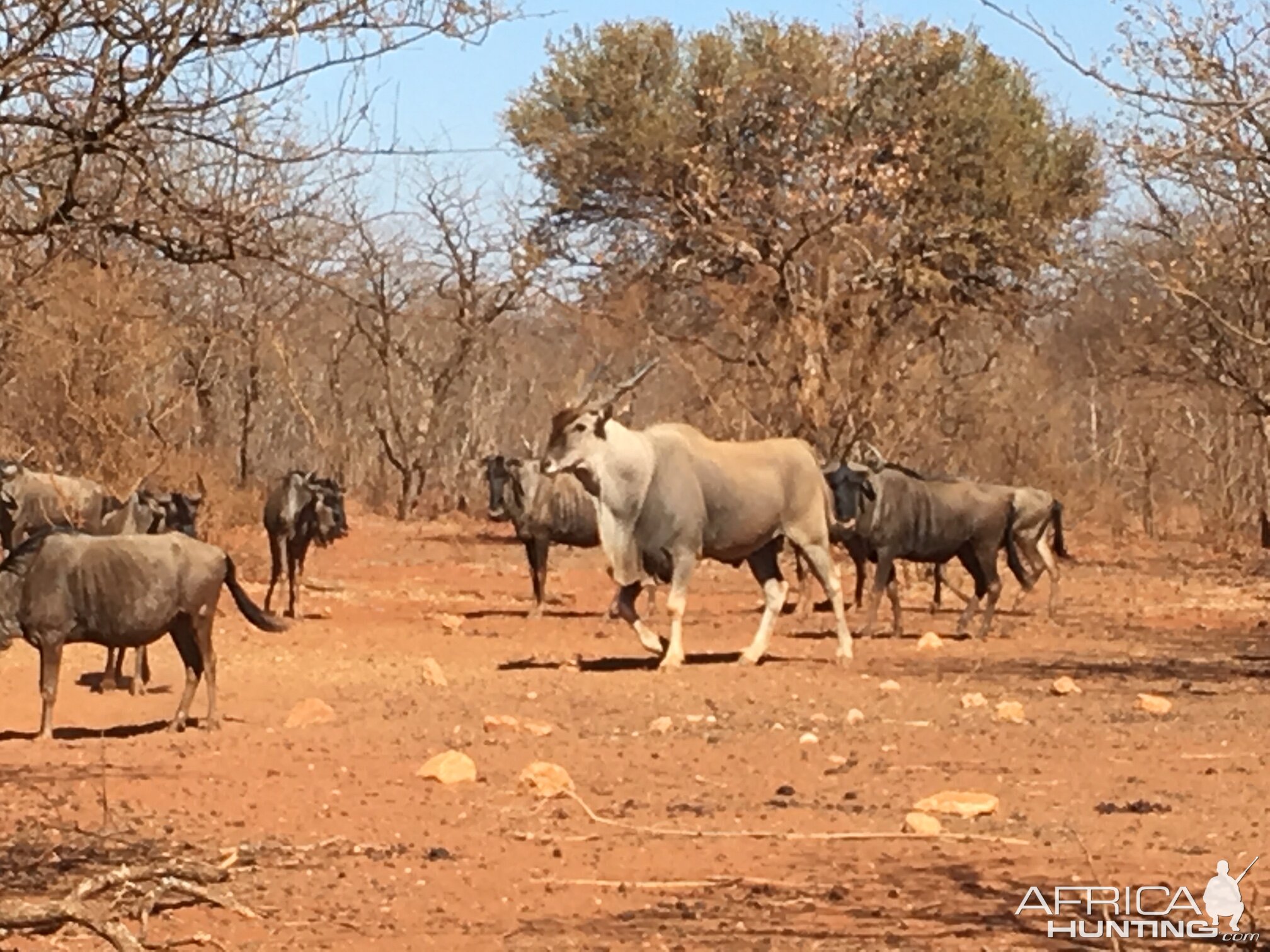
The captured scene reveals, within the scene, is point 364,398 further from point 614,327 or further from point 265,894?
point 265,894

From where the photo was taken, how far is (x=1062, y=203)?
3738 cm

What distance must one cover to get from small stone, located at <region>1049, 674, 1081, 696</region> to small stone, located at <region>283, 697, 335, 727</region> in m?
4.87

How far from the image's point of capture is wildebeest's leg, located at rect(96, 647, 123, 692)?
16.2 metres

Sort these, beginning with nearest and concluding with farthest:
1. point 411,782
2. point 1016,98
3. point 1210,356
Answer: point 411,782 → point 1210,356 → point 1016,98

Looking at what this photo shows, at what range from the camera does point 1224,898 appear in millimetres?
7488

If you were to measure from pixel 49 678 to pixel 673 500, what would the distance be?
5.46m

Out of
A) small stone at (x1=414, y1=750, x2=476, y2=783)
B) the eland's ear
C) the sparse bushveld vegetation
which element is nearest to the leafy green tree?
the sparse bushveld vegetation

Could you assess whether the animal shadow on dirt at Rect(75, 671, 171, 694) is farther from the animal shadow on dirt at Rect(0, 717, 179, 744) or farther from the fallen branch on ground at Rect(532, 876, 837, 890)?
the fallen branch on ground at Rect(532, 876, 837, 890)

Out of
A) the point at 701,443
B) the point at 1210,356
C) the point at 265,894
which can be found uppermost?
the point at 1210,356

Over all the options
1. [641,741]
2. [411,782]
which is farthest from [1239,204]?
[411,782]

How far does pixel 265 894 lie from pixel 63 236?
2450mm

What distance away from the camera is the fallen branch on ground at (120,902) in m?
6.36

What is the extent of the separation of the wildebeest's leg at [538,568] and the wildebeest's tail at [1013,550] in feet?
15.8

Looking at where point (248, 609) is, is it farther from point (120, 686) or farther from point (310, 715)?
point (120, 686)
